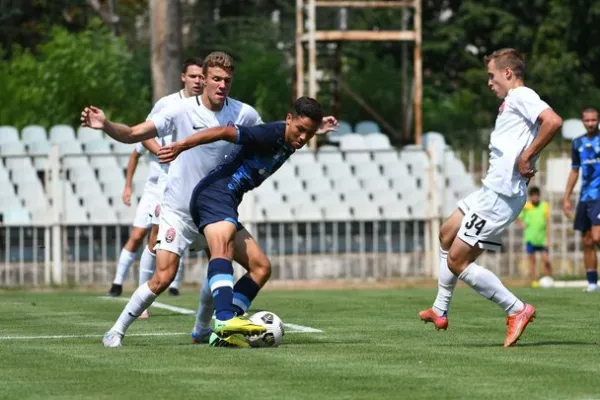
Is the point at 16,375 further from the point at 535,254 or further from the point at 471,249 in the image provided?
the point at 535,254

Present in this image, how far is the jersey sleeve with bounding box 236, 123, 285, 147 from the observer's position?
10461mm

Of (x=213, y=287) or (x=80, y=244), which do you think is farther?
(x=80, y=244)

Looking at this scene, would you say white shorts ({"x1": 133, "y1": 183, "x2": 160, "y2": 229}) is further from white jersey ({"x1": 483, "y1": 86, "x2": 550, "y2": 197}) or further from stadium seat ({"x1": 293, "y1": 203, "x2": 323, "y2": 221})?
stadium seat ({"x1": 293, "y1": 203, "x2": 323, "y2": 221})

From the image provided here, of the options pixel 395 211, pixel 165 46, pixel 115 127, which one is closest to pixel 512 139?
pixel 115 127

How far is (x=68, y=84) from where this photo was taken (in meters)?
31.3

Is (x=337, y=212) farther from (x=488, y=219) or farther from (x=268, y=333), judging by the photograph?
(x=268, y=333)

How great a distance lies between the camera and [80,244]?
2430cm

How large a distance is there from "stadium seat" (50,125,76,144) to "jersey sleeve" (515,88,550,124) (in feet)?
55.5

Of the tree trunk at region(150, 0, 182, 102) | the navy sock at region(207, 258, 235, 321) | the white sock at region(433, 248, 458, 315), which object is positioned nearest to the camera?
the navy sock at region(207, 258, 235, 321)

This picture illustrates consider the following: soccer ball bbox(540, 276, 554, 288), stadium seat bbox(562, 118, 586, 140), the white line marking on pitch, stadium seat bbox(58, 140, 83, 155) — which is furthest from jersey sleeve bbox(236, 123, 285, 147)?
stadium seat bbox(562, 118, 586, 140)

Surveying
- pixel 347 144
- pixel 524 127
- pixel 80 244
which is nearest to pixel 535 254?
pixel 347 144

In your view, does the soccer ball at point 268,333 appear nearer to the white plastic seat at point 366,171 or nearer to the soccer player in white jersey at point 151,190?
the soccer player in white jersey at point 151,190

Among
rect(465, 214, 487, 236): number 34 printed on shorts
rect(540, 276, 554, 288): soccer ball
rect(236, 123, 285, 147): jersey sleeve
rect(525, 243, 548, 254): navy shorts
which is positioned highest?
rect(236, 123, 285, 147): jersey sleeve

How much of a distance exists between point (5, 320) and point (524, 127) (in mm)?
5355
